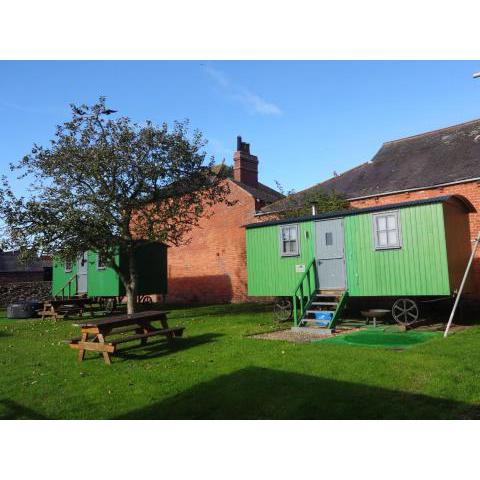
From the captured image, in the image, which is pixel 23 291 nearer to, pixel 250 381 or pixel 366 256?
pixel 366 256

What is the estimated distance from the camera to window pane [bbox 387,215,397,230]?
37.5 feet

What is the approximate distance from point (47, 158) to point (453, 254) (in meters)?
12.3

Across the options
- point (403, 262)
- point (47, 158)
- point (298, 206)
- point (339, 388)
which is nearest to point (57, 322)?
point (47, 158)

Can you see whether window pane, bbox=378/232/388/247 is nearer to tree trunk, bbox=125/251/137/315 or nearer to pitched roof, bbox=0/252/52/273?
tree trunk, bbox=125/251/137/315

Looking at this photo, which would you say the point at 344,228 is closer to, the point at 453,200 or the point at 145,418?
the point at 453,200

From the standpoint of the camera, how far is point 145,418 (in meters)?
5.07

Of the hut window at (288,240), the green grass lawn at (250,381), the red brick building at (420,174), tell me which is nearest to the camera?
the green grass lawn at (250,381)

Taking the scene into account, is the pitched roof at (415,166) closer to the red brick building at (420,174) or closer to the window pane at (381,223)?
the red brick building at (420,174)

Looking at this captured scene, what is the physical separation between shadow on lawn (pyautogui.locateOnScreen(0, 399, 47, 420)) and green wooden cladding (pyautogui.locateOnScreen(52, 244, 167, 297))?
13.6 m

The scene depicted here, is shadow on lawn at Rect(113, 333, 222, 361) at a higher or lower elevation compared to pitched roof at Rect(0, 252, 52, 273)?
lower

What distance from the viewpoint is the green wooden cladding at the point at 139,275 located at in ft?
65.0

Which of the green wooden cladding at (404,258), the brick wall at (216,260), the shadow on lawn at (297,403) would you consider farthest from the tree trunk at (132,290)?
the shadow on lawn at (297,403)

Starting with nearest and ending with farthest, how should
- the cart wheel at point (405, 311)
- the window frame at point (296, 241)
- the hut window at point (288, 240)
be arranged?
the cart wheel at point (405, 311) → the window frame at point (296, 241) → the hut window at point (288, 240)

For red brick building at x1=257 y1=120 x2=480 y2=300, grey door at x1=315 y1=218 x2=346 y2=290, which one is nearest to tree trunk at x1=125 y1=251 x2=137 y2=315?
grey door at x1=315 y1=218 x2=346 y2=290
